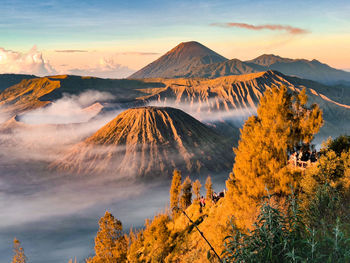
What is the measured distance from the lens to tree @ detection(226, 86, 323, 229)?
96.2ft

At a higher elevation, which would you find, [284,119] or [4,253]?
[284,119]

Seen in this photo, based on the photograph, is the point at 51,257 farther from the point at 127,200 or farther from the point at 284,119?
the point at 284,119

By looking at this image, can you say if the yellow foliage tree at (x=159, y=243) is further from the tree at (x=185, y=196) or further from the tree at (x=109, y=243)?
the tree at (x=185, y=196)

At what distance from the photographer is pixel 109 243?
171 feet

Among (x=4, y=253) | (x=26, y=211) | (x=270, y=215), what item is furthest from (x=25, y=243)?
(x=270, y=215)

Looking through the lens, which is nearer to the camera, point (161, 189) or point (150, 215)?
point (150, 215)

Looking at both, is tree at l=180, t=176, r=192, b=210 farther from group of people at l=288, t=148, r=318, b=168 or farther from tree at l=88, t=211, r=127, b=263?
group of people at l=288, t=148, r=318, b=168

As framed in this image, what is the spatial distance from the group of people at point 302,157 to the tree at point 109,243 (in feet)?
99.5

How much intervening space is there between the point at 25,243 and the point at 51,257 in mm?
25635

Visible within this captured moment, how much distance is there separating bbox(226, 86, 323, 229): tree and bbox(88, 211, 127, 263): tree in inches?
1047

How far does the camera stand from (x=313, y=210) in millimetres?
20266

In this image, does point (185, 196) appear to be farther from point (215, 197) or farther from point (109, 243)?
point (109, 243)

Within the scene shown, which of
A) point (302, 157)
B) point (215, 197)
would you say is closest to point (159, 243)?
point (215, 197)

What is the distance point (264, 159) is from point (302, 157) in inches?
375
